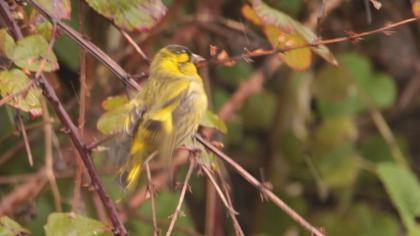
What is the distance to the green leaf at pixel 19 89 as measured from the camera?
1.20m

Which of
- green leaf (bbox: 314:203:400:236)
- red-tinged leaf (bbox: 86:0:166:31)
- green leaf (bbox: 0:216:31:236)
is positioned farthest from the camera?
green leaf (bbox: 314:203:400:236)

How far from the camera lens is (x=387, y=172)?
208 cm

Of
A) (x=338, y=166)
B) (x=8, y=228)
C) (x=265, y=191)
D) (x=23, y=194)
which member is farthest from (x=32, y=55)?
(x=338, y=166)

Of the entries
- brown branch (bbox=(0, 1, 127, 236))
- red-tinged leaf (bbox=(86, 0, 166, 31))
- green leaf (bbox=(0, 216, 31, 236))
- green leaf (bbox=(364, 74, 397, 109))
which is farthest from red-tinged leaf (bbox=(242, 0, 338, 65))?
green leaf (bbox=(364, 74, 397, 109))

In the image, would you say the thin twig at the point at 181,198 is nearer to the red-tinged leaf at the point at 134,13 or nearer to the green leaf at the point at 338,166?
the red-tinged leaf at the point at 134,13

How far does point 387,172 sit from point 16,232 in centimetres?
106

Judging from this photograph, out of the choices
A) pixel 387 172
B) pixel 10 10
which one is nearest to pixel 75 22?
pixel 10 10

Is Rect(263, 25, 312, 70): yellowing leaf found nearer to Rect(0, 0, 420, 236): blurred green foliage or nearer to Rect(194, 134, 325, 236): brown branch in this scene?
Rect(194, 134, 325, 236): brown branch

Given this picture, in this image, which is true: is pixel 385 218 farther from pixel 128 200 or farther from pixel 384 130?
pixel 128 200

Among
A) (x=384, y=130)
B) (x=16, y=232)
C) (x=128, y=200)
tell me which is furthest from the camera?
(x=384, y=130)

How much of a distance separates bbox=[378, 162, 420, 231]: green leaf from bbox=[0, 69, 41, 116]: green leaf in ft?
3.17

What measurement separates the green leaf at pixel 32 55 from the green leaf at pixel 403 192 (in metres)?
0.96

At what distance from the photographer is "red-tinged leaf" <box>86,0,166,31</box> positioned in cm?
139

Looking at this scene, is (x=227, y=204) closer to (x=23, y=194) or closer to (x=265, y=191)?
(x=265, y=191)
